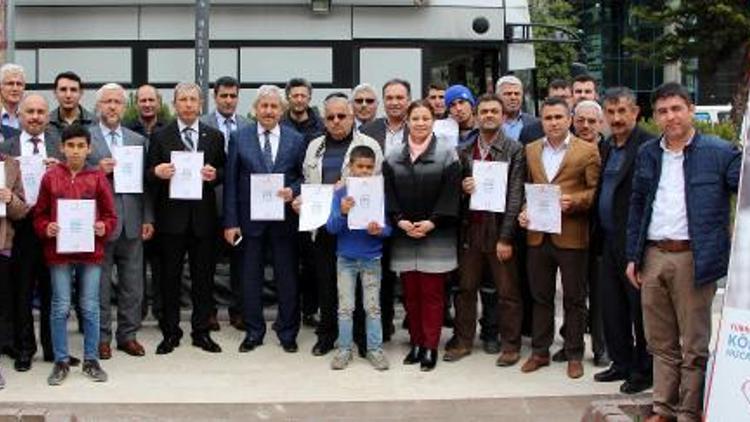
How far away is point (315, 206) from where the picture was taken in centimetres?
818

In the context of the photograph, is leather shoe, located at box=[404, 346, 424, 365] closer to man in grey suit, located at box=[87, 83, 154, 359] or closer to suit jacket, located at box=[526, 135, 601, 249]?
suit jacket, located at box=[526, 135, 601, 249]

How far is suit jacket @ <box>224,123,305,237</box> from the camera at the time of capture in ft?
28.2

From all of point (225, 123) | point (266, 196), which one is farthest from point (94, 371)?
point (225, 123)

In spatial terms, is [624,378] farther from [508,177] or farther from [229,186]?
[229,186]

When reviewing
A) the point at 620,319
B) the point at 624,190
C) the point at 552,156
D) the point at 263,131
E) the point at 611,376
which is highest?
the point at 263,131

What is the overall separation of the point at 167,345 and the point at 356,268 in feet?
5.81

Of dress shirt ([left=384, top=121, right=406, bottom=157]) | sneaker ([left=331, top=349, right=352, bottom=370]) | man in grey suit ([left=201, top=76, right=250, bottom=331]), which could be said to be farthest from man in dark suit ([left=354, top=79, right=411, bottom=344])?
man in grey suit ([left=201, top=76, right=250, bottom=331])

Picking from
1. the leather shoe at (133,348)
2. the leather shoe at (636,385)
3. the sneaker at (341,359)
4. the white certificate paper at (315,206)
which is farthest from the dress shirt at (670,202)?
the leather shoe at (133,348)

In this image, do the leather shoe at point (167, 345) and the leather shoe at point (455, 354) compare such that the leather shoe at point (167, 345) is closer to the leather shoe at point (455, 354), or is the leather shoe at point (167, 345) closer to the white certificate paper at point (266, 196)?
the white certificate paper at point (266, 196)

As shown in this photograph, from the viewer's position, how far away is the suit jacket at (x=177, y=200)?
850 centimetres

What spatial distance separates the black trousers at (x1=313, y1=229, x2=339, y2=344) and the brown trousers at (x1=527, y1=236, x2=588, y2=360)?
5.25ft

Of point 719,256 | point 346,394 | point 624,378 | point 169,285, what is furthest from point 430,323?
point 719,256

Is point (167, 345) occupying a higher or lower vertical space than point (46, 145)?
lower

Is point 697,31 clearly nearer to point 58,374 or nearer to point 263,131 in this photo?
point 263,131
